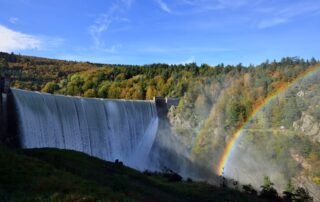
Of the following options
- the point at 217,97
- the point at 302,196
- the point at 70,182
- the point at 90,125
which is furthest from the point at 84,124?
the point at 217,97

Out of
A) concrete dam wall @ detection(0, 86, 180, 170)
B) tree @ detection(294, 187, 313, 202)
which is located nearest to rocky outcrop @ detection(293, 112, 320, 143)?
concrete dam wall @ detection(0, 86, 180, 170)

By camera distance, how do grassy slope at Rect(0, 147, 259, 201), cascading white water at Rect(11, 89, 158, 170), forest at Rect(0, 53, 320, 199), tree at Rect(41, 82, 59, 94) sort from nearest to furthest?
grassy slope at Rect(0, 147, 259, 201)
cascading white water at Rect(11, 89, 158, 170)
forest at Rect(0, 53, 320, 199)
tree at Rect(41, 82, 59, 94)

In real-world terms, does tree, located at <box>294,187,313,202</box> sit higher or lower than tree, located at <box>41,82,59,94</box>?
lower

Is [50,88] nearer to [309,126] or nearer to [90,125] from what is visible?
[90,125]

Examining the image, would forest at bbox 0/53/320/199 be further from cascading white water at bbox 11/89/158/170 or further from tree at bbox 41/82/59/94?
cascading white water at bbox 11/89/158/170

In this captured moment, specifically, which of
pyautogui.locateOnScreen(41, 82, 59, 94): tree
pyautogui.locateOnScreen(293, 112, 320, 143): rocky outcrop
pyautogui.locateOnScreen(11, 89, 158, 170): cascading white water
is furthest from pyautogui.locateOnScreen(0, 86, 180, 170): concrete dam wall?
pyautogui.locateOnScreen(41, 82, 59, 94): tree

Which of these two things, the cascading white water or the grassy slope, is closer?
the grassy slope

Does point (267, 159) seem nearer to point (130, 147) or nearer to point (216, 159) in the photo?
point (216, 159)

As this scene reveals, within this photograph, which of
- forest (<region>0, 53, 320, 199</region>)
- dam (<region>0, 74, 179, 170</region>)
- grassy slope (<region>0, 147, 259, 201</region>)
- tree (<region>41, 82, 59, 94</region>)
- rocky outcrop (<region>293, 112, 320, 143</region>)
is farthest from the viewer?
tree (<region>41, 82, 59, 94</region>)
